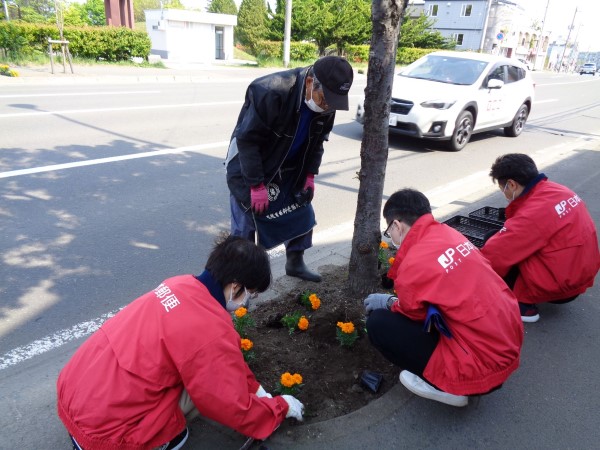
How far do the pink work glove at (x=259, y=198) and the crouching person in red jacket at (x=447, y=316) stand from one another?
0.93 m

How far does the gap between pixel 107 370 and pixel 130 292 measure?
1.99 metres

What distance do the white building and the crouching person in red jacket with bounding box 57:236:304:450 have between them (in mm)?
33498

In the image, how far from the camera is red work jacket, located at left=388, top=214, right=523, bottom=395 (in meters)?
2.11

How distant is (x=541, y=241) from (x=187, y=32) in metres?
34.6

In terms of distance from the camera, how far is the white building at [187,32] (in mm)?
32469

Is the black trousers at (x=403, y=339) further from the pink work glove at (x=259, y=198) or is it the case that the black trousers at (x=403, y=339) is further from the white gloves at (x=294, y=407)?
the pink work glove at (x=259, y=198)

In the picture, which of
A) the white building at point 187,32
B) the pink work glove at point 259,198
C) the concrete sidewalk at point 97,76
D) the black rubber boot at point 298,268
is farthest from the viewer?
the white building at point 187,32

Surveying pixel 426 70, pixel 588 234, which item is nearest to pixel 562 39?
pixel 426 70

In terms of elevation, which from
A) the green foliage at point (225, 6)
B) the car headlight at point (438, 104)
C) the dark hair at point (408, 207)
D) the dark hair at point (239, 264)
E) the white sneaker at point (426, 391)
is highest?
the green foliage at point (225, 6)

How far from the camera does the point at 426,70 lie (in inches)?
385

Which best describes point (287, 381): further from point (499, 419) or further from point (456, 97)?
point (456, 97)

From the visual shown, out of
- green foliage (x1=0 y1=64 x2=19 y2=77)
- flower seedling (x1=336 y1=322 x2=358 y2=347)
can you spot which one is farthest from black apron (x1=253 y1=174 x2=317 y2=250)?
green foliage (x1=0 y1=64 x2=19 y2=77)

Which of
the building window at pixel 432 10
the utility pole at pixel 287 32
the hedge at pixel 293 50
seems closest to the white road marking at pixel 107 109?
the utility pole at pixel 287 32

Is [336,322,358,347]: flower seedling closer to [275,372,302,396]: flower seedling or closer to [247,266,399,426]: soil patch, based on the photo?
[247,266,399,426]: soil patch
